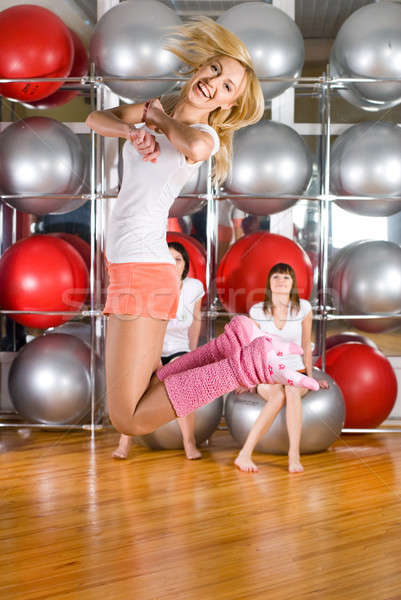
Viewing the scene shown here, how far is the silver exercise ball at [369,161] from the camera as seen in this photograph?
9.98ft

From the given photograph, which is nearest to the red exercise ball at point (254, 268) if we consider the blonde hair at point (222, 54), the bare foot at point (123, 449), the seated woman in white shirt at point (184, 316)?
the seated woman in white shirt at point (184, 316)

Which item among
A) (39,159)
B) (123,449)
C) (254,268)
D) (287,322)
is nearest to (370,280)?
(287,322)

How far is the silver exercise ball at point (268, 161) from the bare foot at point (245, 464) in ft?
3.77

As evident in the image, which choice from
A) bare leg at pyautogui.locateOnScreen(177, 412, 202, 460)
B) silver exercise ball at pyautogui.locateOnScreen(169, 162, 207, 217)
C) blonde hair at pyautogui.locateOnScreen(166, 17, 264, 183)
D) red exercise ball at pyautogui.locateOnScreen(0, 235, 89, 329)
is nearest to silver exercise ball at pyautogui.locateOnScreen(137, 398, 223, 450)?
bare leg at pyautogui.locateOnScreen(177, 412, 202, 460)

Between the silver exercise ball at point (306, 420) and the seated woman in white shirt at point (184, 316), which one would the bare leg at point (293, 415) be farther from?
the seated woman in white shirt at point (184, 316)

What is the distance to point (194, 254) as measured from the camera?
3.29 meters

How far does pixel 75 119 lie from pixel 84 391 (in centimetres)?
147

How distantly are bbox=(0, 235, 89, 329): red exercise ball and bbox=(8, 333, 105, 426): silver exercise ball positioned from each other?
169 mm

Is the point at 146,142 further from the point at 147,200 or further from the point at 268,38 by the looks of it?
the point at 268,38

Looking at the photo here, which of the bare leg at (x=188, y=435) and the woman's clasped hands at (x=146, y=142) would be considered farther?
the bare leg at (x=188, y=435)

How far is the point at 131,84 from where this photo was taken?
3090 mm

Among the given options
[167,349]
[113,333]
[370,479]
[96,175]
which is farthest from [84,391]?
[113,333]

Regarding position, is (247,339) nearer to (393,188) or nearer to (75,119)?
(393,188)

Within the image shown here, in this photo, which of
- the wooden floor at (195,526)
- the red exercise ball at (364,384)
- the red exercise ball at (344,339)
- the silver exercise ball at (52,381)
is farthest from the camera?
the red exercise ball at (344,339)
